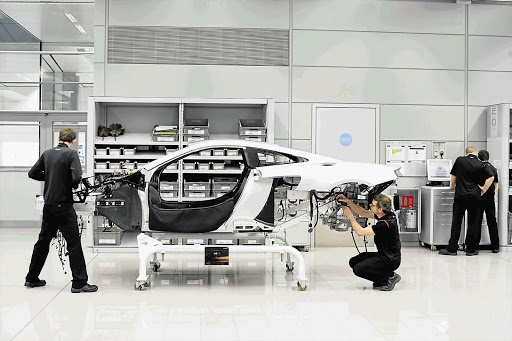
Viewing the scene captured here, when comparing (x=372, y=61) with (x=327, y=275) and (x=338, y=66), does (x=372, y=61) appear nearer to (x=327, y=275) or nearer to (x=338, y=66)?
(x=338, y=66)

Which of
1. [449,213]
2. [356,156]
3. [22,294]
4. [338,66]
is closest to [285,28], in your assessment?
[338,66]

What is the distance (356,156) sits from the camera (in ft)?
31.6

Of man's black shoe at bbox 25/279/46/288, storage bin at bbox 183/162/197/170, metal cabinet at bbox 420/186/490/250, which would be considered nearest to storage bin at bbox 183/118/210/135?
storage bin at bbox 183/162/197/170

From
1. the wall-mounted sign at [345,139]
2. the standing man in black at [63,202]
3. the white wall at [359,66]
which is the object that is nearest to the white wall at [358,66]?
the white wall at [359,66]

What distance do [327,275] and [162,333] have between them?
10.1ft

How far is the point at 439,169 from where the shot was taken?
958cm

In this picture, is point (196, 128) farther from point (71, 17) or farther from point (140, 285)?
point (71, 17)

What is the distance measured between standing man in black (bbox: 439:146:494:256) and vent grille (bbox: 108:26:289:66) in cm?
325

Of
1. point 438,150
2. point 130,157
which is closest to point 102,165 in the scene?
point 130,157

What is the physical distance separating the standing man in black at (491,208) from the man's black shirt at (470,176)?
0.62ft

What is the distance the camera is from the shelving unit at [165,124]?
28.9 ft

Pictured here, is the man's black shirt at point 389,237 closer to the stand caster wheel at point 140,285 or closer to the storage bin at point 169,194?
the stand caster wheel at point 140,285

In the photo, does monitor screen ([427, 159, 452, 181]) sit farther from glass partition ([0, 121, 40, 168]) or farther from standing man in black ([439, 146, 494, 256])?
glass partition ([0, 121, 40, 168])

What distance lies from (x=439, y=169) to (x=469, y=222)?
41.6 inches
